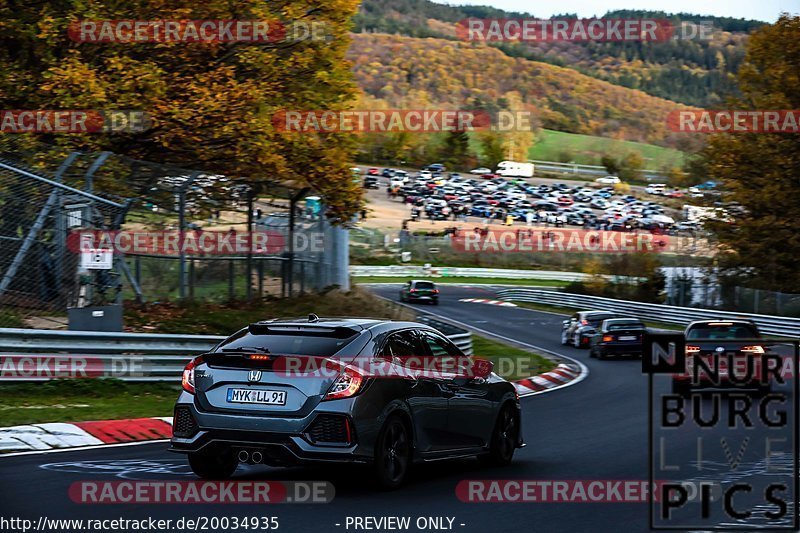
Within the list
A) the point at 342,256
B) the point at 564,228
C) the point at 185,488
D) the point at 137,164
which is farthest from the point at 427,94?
the point at 185,488

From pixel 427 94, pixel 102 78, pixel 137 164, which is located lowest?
pixel 137 164

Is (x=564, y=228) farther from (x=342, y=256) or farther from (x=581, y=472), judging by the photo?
(x=581, y=472)

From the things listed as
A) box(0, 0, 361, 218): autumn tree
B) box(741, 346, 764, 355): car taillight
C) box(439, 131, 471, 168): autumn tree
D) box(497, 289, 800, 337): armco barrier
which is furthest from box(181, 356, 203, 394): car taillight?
box(439, 131, 471, 168): autumn tree

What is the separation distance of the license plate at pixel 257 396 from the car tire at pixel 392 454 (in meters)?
0.83

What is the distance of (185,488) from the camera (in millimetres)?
8875

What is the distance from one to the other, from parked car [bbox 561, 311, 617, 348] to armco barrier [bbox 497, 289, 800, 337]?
22.5ft

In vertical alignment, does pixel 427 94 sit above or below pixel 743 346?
above

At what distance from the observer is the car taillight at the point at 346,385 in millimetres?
8789

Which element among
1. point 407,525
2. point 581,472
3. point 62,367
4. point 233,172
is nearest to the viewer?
point 407,525

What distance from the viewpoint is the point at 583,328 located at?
36312 mm

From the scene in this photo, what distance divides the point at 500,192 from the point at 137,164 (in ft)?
286

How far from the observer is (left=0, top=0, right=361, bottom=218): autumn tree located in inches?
875

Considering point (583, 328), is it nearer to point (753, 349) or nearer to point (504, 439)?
point (753, 349)

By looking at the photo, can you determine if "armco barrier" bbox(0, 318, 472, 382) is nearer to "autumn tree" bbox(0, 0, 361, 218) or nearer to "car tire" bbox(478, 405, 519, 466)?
"autumn tree" bbox(0, 0, 361, 218)
